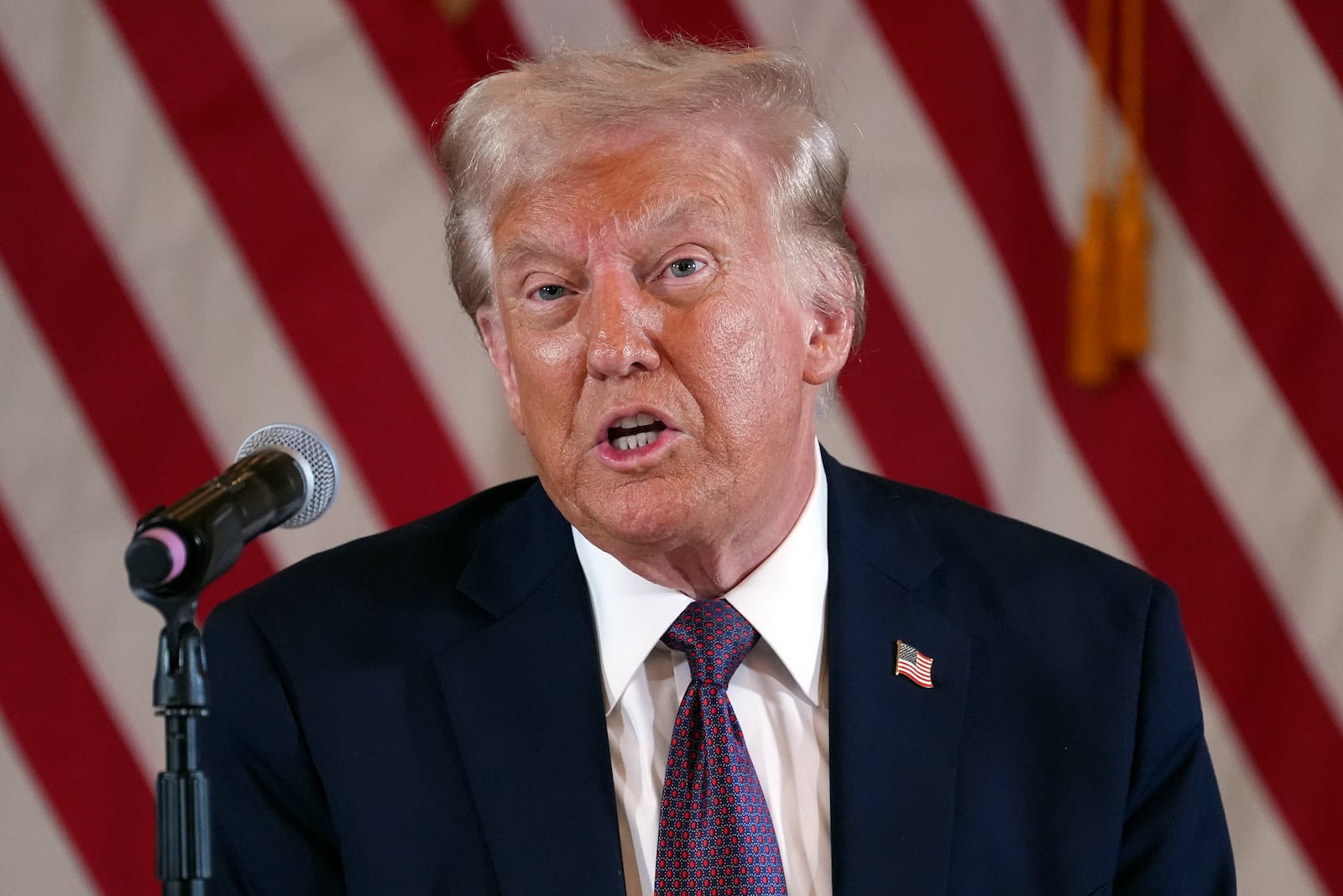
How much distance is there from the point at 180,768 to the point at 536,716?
0.72m

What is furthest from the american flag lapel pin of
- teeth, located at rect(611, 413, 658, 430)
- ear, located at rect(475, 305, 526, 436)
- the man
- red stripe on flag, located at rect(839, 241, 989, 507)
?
red stripe on flag, located at rect(839, 241, 989, 507)

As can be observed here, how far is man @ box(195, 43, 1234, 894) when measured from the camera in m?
1.84

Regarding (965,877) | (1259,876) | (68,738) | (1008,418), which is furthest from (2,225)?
(1259,876)

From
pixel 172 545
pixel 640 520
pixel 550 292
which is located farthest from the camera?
pixel 550 292

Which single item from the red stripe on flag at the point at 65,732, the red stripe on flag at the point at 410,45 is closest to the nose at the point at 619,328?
the red stripe on flag at the point at 410,45

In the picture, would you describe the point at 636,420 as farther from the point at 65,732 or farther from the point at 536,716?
the point at 65,732

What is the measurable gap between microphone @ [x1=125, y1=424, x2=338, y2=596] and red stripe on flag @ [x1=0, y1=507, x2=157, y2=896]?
1.73 m

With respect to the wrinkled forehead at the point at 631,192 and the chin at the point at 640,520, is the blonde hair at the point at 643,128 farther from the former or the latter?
the chin at the point at 640,520

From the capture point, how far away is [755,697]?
6.50ft

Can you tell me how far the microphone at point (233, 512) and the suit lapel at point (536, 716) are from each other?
1.83 feet

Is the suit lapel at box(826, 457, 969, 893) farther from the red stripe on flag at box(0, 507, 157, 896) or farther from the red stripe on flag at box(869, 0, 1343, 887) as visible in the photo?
the red stripe on flag at box(0, 507, 157, 896)

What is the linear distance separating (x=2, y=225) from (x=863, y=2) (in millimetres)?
1703

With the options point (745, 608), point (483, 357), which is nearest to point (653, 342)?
point (745, 608)

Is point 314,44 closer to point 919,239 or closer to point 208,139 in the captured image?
point 208,139
